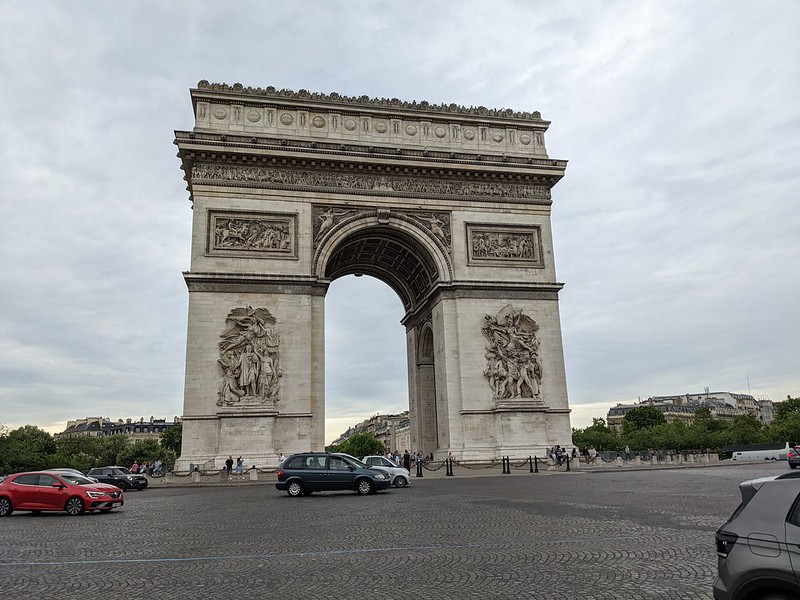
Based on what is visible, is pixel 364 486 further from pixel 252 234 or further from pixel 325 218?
pixel 325 218

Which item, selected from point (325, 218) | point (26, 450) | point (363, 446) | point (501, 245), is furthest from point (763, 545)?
point (363, 446)

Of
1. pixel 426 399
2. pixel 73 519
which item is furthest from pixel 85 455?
pixel 73 519

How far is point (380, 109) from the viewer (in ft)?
113

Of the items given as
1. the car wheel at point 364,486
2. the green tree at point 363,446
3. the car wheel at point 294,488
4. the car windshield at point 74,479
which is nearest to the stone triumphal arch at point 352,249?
the car wheel at point 294,488

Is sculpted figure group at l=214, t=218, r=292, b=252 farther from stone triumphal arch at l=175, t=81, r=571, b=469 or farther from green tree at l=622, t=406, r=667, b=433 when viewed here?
green tree at l=622, t=406, r=667, b=433

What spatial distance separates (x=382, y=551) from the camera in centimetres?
858

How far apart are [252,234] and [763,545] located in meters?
29.4

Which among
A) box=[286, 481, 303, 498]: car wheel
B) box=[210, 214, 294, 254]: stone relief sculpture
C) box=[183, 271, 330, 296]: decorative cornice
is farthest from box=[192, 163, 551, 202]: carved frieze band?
box=[286, 481, 303, 498]: car wheel

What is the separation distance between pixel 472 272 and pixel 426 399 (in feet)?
30.2

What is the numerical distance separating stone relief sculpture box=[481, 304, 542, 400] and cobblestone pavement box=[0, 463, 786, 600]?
16498 mm

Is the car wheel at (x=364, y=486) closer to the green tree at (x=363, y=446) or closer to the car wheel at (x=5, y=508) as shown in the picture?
the car wheel at (x=5, y=508)

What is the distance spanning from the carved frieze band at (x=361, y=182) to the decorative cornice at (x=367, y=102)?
13.1ft

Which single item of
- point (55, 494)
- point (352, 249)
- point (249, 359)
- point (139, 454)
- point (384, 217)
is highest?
point (384, 217)

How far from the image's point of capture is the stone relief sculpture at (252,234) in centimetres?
3108
